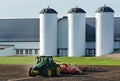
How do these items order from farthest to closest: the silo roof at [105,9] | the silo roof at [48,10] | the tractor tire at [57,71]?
the silo roof at [48,10] < the silo roof at [105,9] < the tractor tire at [57,71]

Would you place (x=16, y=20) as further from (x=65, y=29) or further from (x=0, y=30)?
(x=65, y=29)

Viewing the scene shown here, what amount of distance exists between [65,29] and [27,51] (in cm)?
924

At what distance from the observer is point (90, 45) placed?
94375 mm

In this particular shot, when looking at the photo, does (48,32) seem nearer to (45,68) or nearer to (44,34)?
(44,34)

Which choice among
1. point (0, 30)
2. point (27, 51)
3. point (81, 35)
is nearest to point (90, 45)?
point (81, 35)

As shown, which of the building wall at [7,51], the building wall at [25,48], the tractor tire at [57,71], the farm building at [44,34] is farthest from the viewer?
the building wall at [25,48]

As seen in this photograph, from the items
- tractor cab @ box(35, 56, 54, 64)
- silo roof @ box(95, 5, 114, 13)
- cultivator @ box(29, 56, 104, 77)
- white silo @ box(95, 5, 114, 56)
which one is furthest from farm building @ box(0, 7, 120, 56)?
tractor cab @ box(35, 56, 54, 64)

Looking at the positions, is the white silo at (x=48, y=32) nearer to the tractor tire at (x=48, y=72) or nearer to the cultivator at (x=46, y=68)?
the cultivator at (x=46, y=68)

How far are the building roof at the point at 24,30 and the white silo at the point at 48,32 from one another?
6.34m

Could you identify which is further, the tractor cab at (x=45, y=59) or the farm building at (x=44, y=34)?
the farm building at (x=44, y=34)

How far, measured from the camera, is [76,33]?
8975 cm

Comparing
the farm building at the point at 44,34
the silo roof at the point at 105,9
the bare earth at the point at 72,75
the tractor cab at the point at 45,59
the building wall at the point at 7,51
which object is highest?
the silo roof at the point at 105,9

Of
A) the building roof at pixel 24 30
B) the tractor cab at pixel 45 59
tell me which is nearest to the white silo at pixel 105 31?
the building roof at pixel 24 30

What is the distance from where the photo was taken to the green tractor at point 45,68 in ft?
132
